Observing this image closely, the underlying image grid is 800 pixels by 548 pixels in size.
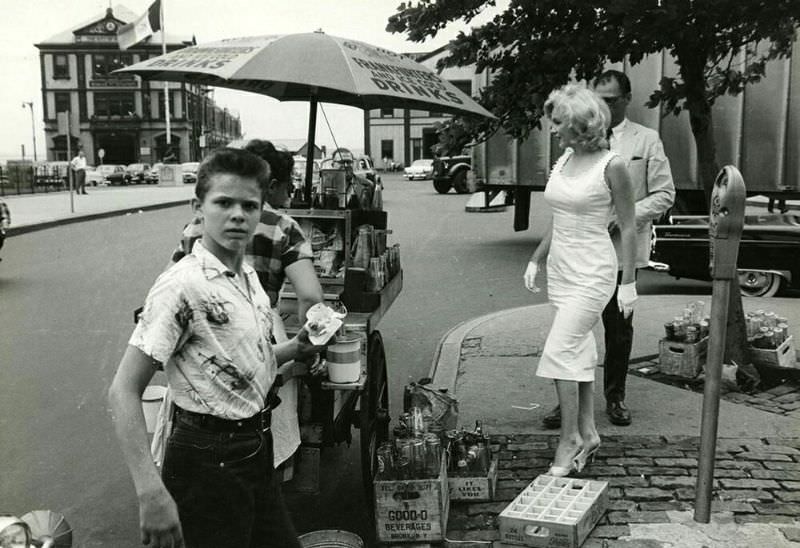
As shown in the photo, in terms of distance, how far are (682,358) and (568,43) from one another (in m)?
2.57

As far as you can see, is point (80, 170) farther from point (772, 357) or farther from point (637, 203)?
point (637, 203)

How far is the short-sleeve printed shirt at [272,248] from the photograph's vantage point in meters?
3.91

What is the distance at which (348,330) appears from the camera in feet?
14.2

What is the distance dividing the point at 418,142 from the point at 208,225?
7171cm

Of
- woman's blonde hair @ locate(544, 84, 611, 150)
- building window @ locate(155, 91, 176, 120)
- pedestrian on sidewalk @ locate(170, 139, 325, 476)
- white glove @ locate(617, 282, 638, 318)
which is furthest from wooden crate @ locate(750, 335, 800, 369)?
building window @ locate(155, 91, 176, 120)

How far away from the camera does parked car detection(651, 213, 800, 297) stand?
1037cm

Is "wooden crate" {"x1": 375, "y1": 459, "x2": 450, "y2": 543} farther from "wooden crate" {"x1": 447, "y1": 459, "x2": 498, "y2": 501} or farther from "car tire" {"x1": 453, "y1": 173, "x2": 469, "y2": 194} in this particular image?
"car tire" {"x1": 453, "y1": 173, "x2": 469, "y2": 194}

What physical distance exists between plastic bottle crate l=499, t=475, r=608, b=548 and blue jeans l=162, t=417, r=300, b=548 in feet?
4.76

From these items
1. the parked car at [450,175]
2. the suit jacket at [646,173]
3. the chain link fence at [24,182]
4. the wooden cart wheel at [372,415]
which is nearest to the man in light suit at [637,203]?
the suit jacket at [646,173]

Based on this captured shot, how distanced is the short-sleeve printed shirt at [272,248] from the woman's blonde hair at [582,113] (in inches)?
61.3

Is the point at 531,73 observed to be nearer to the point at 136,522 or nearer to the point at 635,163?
the point at 635,163

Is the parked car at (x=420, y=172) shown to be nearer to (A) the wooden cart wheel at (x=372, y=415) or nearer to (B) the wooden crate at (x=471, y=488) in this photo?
(A) the wooden cart wheel at (x=372, y=415)

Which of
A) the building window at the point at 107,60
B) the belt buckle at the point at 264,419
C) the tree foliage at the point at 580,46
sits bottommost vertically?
the belt buckle at the point at 264,419

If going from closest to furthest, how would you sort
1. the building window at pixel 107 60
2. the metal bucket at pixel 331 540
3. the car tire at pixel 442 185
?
the metal bucket at pixel 331 540 < the car tire at pixel 442 185 < the building window at pixel 107 60
